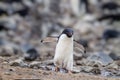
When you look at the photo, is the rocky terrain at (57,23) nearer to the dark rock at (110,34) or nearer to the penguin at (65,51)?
the dark rock at (110,34)

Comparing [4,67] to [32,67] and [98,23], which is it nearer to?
[32,67]

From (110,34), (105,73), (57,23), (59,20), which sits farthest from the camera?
(59,20)

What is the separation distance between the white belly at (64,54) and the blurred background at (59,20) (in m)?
21.8

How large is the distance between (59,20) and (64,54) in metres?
29.4

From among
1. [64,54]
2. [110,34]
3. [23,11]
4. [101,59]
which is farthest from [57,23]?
[64,54]

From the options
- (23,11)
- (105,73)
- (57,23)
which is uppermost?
(23,11)

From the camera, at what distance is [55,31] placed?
38031 mm

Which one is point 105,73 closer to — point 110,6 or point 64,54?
point 64,54

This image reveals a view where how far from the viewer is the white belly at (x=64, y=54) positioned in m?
11.5

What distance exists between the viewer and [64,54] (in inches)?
459

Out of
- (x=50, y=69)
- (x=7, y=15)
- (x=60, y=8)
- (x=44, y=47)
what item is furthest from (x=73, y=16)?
(x=50, y=69)

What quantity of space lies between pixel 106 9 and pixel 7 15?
788 cm

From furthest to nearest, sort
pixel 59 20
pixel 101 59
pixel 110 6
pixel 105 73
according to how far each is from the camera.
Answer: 1. pixel 110 6
2. pixel 59 20
3. pixel 101 59
4. pixel 105 73

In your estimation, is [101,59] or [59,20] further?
[59,20]
